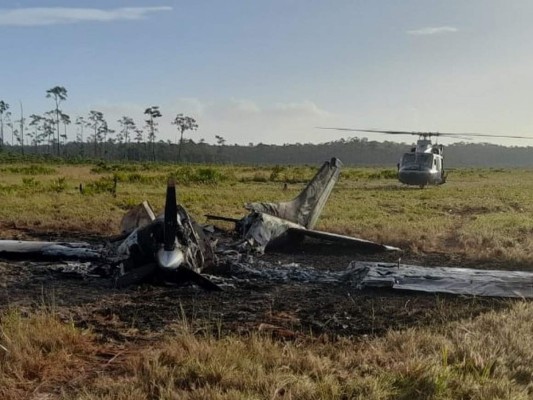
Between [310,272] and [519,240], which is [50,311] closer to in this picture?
[310,272]

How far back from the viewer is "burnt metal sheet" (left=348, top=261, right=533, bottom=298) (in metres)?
7.90

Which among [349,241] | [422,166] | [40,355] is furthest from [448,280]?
[422,166]

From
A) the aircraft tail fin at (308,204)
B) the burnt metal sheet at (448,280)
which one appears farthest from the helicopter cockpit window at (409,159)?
the burnt metal sheet at (448,280)

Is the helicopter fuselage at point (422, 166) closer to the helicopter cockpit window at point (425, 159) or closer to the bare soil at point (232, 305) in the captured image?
the helicopter cockpit window at point (425, 159)

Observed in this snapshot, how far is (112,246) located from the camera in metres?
10.0

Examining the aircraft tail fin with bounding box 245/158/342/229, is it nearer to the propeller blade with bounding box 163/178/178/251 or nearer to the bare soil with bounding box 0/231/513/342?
the bare soil with bounding box 0/231/513/342

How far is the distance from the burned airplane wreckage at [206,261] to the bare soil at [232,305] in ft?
0.72

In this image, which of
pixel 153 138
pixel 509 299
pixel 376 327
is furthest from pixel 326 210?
pixel 153 138

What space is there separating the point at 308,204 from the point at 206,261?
466 cm

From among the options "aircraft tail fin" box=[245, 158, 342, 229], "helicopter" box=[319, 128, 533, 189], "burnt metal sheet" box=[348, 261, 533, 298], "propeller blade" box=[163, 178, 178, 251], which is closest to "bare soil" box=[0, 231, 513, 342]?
→ "burnt metal sheet" box=[348, 261, 533, 298]

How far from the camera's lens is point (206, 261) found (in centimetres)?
867

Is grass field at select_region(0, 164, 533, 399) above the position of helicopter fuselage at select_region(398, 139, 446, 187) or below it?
below

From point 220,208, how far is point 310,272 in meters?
10.4

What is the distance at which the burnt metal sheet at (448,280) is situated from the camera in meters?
7.90
